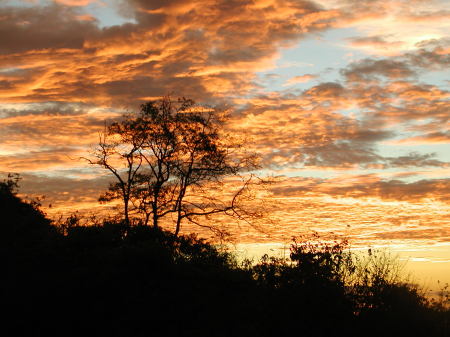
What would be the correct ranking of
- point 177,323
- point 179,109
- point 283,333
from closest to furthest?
1. point 177,323
2. point 283,333
3. point 179,109

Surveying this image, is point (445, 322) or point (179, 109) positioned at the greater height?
point (179, 109)

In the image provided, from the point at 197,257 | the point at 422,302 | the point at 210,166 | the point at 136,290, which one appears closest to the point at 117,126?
the point at 210,166

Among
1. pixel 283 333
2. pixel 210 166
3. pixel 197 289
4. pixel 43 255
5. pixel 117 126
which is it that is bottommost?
pixel 283 333

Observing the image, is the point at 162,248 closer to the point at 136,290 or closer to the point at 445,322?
the point at 136,290

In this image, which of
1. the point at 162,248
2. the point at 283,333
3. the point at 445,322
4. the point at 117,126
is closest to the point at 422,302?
the point at 445,322

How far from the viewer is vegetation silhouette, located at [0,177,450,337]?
24.9m

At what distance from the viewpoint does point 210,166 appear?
1677 inches

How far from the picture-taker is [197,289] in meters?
27.4

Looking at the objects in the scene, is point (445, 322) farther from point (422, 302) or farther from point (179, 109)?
point (179, 109)

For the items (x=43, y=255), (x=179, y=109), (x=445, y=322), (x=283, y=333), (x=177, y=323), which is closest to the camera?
(x=177, y=323)

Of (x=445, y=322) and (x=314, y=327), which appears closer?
(x=314, y=327)

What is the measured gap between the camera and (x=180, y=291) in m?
26.8

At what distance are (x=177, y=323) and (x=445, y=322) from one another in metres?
16.7

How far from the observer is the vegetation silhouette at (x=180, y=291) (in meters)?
24.9
